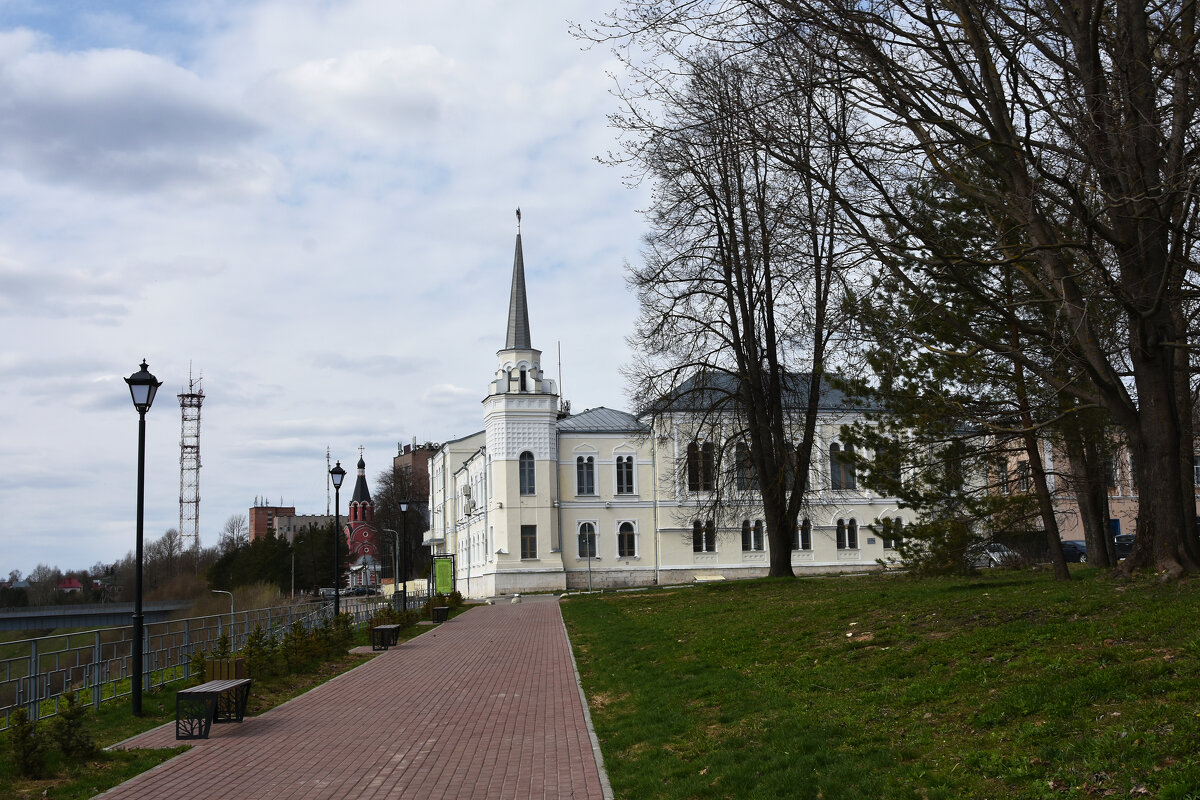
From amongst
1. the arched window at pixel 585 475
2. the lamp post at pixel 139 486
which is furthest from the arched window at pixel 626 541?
the lamp post at pixel 139 486

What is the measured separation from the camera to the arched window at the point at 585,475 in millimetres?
53625

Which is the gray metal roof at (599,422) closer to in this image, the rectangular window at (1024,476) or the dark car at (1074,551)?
the dark car at (1074,551)

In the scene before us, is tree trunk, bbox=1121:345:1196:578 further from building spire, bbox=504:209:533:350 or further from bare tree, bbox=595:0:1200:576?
building spire, bbox=504:209:533:350

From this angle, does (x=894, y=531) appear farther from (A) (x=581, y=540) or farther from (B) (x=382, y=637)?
(A) (x=581, y=540)

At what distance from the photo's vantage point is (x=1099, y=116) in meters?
11.6

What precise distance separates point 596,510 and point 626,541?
2320 mm

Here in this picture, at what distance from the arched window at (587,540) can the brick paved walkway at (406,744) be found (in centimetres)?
3558

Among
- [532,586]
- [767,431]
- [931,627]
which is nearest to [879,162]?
[931,627]

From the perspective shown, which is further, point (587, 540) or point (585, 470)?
point (585, 470)

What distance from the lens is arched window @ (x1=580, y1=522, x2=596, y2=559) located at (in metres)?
53.1

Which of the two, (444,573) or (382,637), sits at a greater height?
(444,573)

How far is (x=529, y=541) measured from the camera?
171 ft

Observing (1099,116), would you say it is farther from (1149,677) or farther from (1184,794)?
(1184,794)

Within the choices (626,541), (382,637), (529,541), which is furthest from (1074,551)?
(382,637)
